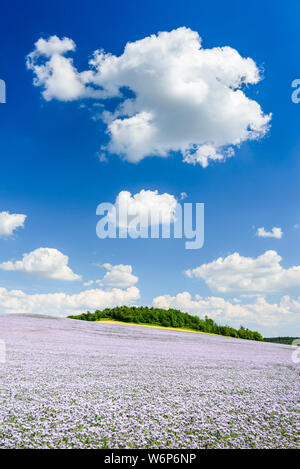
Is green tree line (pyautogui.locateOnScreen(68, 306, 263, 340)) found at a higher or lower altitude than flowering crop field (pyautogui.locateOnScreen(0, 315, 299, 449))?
lower

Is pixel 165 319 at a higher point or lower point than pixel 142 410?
lower

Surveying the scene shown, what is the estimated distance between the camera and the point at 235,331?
5656 centimetres

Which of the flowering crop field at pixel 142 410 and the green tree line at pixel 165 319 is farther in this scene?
the green tree line at pixel 165 319

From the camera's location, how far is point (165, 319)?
5716 centimetres

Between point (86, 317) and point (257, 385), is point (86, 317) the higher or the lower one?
the lower one

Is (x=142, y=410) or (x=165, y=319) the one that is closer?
(x=142, y=410)

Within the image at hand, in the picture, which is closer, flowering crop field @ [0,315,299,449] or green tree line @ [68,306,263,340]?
flowering crop field @ [0,315,299,449]

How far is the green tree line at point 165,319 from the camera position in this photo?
183 feet

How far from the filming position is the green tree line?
5578 centimetres

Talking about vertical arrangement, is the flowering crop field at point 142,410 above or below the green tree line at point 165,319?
above
